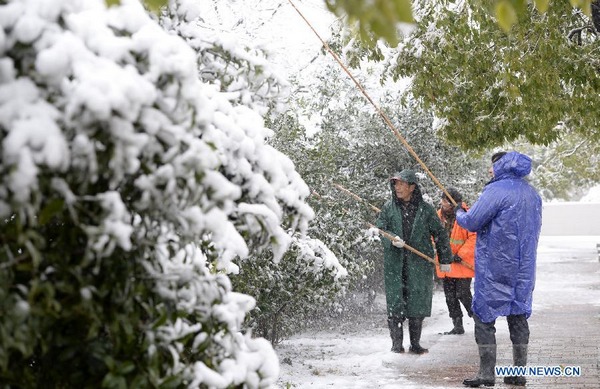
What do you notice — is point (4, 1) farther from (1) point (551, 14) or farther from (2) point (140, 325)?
(1) point (551, 14)

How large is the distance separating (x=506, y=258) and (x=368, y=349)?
2751 millimetres

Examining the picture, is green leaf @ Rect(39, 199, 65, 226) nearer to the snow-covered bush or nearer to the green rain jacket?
the snow-covered bush

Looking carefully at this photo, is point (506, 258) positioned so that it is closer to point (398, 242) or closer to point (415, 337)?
point (398, 242)

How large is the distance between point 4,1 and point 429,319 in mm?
9152

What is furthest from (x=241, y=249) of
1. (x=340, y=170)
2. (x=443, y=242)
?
(x=340, y=170)

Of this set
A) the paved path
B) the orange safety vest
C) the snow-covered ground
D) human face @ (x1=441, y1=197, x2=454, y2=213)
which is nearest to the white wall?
the paved path

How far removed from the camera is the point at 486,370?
610cm

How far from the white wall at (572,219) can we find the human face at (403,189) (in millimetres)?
29743

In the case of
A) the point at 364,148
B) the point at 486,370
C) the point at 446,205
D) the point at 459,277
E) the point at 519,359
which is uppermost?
the point at 364,148

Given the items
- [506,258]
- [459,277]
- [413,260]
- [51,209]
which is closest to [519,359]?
[506,258]

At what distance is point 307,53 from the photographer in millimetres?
15242

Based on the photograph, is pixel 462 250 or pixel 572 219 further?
pixel 572 219

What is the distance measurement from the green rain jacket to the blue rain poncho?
6.30 ft

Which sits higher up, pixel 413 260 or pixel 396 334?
pixel 413 260
